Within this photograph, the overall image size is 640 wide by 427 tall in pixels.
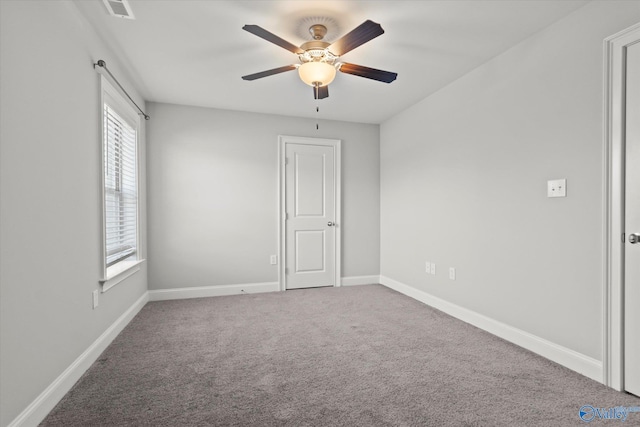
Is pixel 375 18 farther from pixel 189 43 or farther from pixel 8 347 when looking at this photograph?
pixel 8 347

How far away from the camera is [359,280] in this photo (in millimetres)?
4969

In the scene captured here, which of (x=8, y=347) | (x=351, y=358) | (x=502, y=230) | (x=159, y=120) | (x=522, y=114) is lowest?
(x=351, y=358)

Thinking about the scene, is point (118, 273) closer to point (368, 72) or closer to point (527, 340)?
point (368, 72)

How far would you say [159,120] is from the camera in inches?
164

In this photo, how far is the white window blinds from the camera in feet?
9.62

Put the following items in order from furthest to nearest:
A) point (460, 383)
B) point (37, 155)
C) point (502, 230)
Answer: point (502, 230) < point (460, 383) < point (37, 155)

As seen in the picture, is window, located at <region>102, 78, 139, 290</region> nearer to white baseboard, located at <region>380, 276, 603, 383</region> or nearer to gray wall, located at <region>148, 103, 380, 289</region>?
gray wall, located at <region>148, 103, 380, 289</region>

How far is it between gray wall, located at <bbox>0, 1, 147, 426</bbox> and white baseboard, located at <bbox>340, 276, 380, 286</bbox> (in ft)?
10.1

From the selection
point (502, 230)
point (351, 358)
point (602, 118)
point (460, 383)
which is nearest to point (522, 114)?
point (602, 118)

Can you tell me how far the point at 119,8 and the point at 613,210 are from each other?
3.31m

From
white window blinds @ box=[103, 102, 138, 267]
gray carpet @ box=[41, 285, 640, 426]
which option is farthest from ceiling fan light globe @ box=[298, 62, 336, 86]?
gray carpet @ box=[41, 285, 640, 426]

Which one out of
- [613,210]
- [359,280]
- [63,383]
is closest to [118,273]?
[63,383]

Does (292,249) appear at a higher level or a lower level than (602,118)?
lower

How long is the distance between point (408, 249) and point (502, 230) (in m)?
1.54
